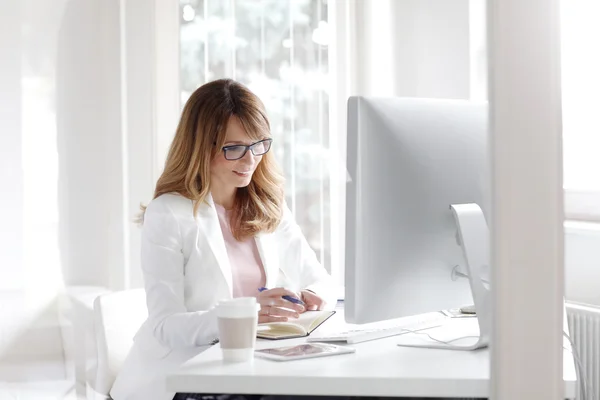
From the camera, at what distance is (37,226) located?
102 inches

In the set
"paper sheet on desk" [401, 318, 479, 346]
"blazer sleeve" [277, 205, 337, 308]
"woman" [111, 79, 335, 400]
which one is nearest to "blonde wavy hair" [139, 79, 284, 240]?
"woman" [111, 79, 335, 400]

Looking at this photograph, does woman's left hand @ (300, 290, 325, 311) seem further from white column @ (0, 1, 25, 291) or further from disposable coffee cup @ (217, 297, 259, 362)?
white column @ (0, 1, 25, 291)

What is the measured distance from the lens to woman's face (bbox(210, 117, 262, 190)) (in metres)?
1.93

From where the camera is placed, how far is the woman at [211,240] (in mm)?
1707

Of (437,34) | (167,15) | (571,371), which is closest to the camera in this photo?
(571,371)

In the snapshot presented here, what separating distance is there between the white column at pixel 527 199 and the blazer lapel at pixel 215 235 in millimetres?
1093

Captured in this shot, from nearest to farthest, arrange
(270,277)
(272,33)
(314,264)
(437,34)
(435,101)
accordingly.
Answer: (435,101) < (270,277) < (314,264) < (437,34) < (272,33)

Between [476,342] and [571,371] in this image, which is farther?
[476,342]

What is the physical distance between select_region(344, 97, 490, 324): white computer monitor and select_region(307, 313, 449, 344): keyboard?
12cm

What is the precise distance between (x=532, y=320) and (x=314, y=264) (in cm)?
136

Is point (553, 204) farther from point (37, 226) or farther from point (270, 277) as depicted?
point (37, 226)

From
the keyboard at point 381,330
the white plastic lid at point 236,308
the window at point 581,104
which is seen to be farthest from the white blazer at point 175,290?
the window at point 581,104

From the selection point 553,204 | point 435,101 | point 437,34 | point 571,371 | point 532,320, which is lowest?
point 571,371

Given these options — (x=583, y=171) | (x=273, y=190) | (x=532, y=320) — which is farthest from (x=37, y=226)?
(x=532, y=320)
